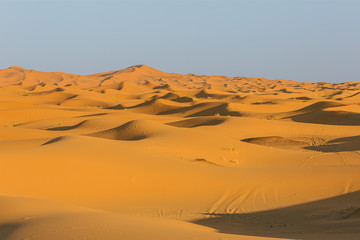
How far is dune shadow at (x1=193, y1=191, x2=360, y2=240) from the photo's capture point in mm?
6617

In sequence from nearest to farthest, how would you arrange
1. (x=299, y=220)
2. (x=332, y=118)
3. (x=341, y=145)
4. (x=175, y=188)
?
(x=299, y=220)
(x=175, y=188)
(x=341, y=145)
(x=332, y=118)

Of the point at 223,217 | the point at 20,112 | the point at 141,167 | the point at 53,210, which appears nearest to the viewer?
the point at 53,210

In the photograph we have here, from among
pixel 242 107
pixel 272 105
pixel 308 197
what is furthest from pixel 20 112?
pixel 308 197

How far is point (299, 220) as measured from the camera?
25.2ft

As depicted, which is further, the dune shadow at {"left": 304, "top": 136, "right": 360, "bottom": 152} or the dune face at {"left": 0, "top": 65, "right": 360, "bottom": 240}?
the dune shadow at {"left": 304, "top": 136, "right": 360, "bottom": 152}

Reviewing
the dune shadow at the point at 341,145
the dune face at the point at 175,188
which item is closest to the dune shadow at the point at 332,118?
the dune face at the point at 175,188

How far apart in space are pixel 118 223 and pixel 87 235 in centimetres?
58

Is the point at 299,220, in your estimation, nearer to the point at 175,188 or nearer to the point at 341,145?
the point at 175,188

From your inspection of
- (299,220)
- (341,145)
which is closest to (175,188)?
(299,220)

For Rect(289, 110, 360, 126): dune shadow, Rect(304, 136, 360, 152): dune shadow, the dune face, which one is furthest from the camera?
Rect(289, 110, 360, 126): dune shadow

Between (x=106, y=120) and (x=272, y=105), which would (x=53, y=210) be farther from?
(x=272, y=105)

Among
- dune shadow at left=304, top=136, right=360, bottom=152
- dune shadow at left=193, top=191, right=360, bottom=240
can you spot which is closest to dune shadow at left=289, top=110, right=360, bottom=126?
dune shadow at left=304, top=136, right=360, bottom=152

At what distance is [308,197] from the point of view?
9.22 metres

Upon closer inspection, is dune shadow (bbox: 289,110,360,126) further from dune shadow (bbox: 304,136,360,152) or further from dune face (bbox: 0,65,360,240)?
dune shadow (bbox: 304,136,360,152)
